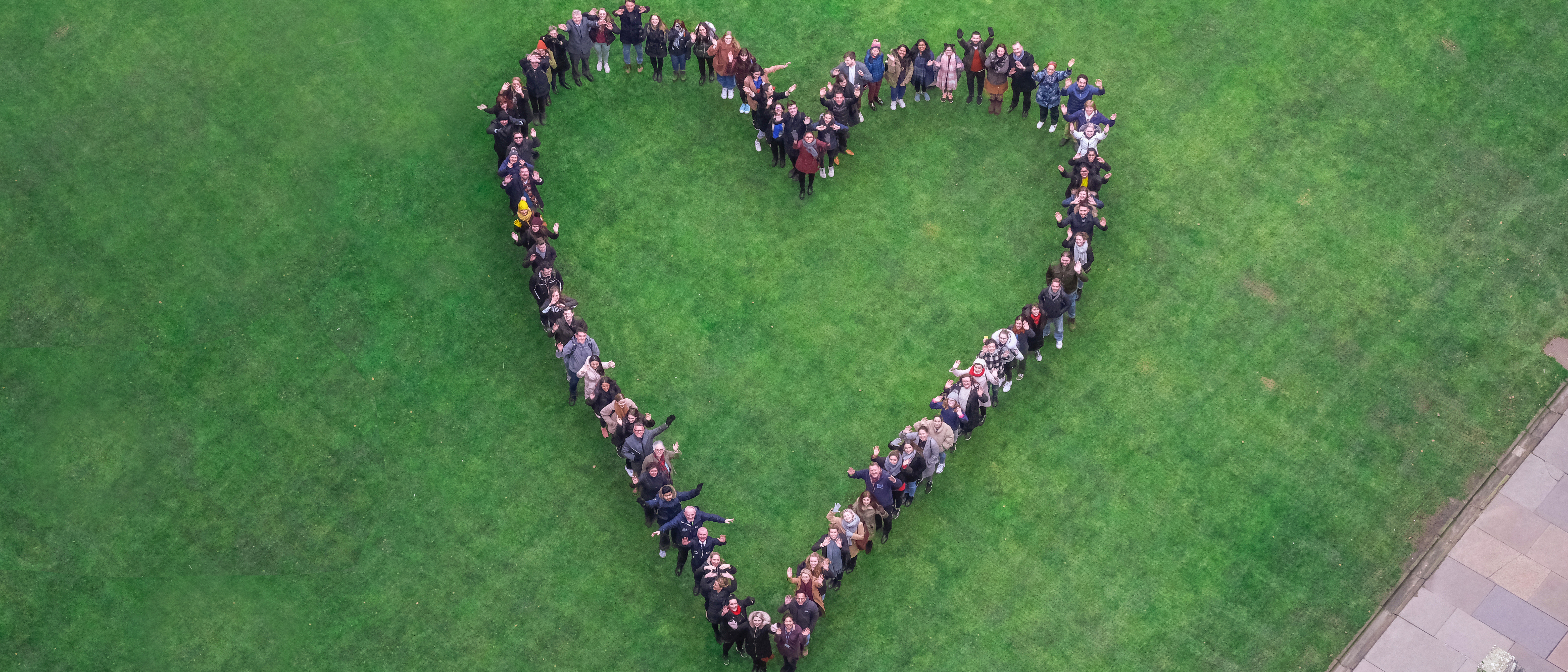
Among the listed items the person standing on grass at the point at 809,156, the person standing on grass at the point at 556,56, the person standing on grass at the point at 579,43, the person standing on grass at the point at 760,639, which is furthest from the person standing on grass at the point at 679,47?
the person standing on grass at the point at 760,639

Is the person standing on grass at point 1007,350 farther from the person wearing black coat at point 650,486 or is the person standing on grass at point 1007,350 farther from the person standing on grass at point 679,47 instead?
the person standing on grass at point 679,47

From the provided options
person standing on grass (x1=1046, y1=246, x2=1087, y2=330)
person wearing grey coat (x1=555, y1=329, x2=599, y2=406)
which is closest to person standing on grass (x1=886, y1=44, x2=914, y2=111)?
person standing on grass (x1=1046, y1=246, x2=1087, y2=330)

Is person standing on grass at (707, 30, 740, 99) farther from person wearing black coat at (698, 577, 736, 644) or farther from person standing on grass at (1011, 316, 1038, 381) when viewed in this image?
person wearing black coat at (698, 577, 736, 644)

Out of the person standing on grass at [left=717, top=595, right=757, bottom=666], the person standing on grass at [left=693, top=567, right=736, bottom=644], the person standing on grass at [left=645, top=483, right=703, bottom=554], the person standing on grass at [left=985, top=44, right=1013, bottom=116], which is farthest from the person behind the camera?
the person standing on grass at [left=985, top=44, right=1013, bottom=116]

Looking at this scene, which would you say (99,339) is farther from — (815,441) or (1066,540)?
(1066,540)

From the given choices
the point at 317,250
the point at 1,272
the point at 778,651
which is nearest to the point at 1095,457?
the point at 778,651

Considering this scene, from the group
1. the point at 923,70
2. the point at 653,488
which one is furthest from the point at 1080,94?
the point at 653,488

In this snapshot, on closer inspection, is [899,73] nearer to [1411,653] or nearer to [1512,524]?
[1512,524]
